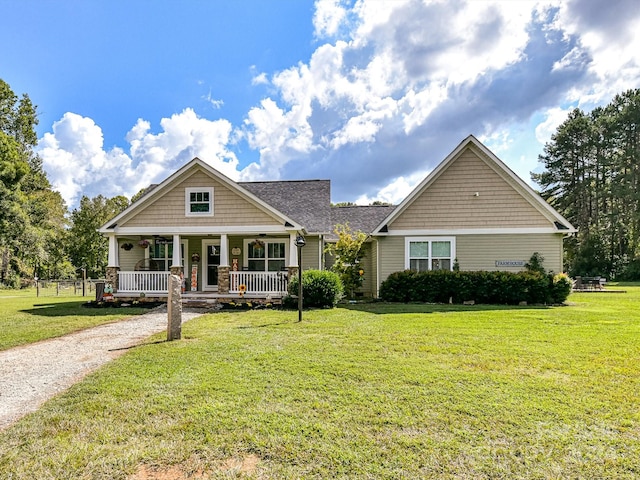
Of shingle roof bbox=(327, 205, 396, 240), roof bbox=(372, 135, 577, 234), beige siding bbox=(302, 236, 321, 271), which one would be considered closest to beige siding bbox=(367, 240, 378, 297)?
roof bbox=(372, 135, 577, 234)

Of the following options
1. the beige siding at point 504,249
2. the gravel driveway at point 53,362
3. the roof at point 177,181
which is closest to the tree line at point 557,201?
the roof at point 177,181

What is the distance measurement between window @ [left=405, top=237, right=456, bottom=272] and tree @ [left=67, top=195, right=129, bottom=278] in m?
39.8

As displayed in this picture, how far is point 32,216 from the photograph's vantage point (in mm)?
35312

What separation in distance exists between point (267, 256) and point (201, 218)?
3418 millimetres

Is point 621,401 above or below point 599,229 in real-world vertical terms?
below

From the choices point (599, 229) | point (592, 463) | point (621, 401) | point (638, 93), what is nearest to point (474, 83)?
point (621, 401)

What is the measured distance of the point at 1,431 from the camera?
3693mm

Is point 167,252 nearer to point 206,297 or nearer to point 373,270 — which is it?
point 206,297

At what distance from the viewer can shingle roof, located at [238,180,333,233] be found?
17062 millimetres

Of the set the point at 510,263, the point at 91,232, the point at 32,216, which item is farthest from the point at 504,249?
the point at 91,232

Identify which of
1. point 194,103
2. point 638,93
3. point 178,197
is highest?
point 638,93

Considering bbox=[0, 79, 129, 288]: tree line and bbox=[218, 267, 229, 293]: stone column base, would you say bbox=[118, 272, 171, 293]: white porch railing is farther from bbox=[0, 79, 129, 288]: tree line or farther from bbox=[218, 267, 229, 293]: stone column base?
bbox=[0, 79, 129, 288]: tree line

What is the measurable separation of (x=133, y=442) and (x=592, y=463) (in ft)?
13.0

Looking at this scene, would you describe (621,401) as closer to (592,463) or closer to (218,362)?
(592,463)
